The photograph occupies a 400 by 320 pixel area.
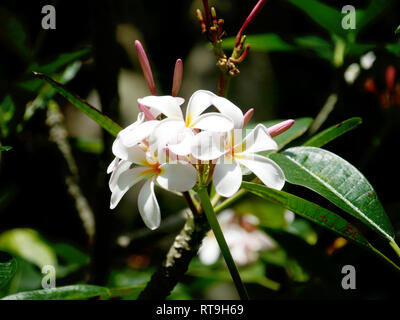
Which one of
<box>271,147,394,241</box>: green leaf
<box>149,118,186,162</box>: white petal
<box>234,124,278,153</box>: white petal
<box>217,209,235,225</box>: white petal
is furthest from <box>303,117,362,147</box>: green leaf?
<box>217,209,235,225</box>: white petal

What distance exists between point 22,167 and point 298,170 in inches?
37.5

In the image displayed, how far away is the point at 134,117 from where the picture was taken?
157 cm

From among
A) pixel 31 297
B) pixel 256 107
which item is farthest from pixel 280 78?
pixel 31 297

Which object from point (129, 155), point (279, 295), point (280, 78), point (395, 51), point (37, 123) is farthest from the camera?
point (280, 78)

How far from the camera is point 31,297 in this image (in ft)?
2.03

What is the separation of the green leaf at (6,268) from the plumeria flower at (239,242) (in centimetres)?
76

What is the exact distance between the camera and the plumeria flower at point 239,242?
4.36 feet

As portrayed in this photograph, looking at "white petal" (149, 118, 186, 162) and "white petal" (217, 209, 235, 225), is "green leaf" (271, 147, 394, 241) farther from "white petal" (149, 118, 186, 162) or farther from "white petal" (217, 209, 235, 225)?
"white petal" (217, 209, 235, 225)

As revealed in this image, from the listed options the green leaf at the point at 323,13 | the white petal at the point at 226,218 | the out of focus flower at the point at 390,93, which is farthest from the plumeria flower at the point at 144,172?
the white petal at the point at 226,218

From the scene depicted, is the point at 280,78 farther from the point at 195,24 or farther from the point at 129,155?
the point at 129,155

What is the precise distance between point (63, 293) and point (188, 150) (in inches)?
12.4

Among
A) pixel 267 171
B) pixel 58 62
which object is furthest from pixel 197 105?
pixel 58 62

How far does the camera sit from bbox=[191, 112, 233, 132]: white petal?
526 millimetres

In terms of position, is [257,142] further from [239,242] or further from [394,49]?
[239,242]
